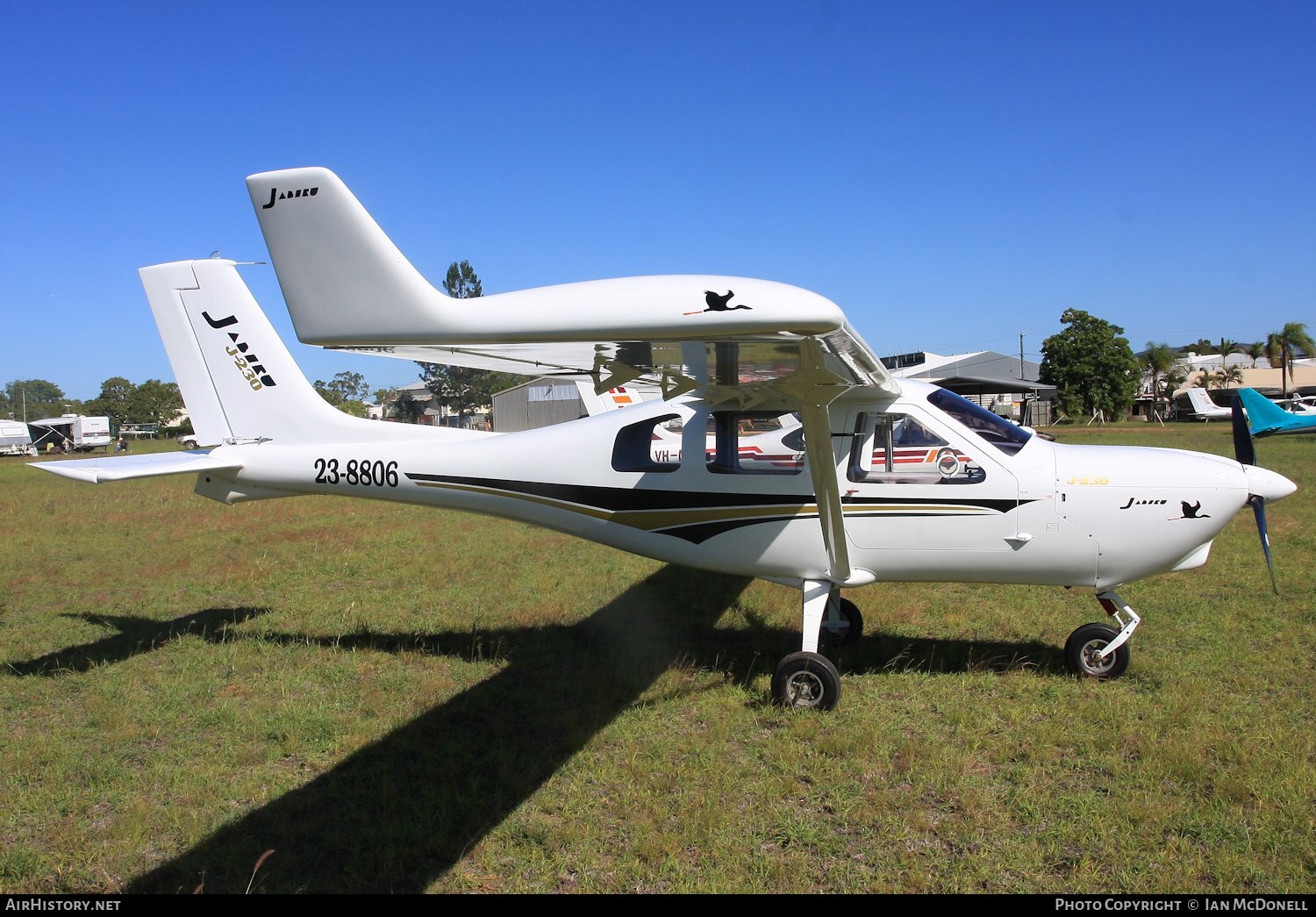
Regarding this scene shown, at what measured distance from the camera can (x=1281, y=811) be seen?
13.2ft

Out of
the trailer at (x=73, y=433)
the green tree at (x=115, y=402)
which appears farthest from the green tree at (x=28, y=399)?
the trailer at (x=73, y=433)

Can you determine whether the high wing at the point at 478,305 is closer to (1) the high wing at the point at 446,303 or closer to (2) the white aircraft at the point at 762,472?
(1) the high wing at the point at 446,303

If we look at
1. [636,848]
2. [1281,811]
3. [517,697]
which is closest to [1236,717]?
[1281,811]

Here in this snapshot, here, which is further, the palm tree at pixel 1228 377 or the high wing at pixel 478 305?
the palm tree at pixel 1228 377

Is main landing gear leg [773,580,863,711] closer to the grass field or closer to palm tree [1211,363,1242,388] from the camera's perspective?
the grass field

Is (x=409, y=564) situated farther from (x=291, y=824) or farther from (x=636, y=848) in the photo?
(x=636, y=848)

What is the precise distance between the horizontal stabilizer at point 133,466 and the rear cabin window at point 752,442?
13.4 feet

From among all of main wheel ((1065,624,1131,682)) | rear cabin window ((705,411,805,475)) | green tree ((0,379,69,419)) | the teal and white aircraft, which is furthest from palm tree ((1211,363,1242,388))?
green tree ((0,379,69,419))

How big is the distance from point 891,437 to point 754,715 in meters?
2.25

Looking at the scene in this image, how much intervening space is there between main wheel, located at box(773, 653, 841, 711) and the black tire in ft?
4.57

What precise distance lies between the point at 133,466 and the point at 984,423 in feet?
21.2

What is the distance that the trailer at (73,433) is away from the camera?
190 ft

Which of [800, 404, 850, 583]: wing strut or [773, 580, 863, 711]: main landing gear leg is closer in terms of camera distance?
[800, 404, 850, 583]: wing strut

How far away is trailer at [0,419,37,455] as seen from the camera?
51.2 m
